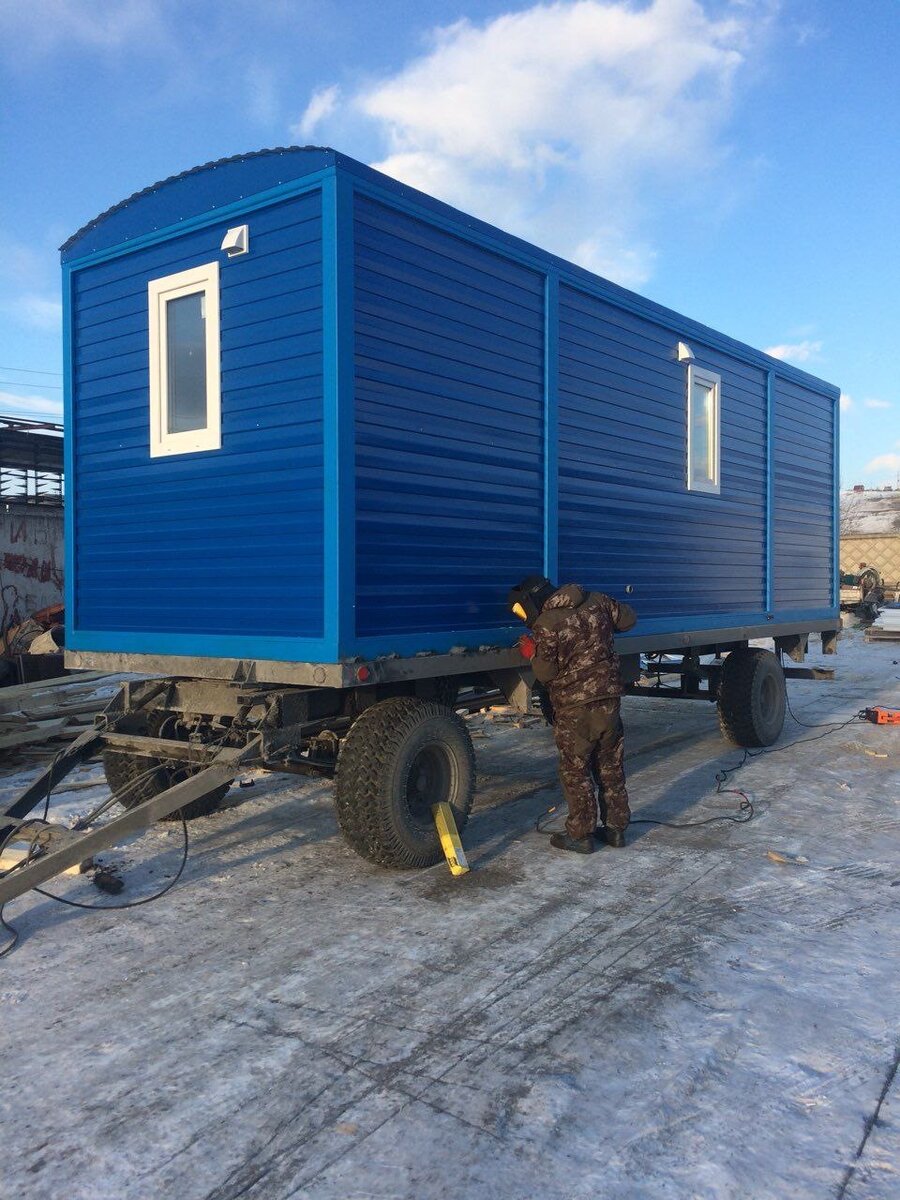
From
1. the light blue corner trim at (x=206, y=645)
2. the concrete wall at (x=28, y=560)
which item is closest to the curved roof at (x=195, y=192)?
the light blue corner trim at (x=206, y=645)

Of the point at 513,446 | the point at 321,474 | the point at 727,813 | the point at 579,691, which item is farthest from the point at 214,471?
the point at 727,813

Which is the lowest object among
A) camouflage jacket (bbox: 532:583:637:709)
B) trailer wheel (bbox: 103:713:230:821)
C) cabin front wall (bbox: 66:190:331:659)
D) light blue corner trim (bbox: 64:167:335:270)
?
trailer wheel (bbox: 103:713:230:821)

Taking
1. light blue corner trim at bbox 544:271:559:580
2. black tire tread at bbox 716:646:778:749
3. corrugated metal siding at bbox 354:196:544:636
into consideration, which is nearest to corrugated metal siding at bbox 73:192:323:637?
corrugated metal siding at bbox 354:196:544:636

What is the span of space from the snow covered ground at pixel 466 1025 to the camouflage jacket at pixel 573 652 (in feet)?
3.27

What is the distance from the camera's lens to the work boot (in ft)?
18.0

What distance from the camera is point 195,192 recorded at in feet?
17.3

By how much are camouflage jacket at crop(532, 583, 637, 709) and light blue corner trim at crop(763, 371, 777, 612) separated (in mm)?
4435

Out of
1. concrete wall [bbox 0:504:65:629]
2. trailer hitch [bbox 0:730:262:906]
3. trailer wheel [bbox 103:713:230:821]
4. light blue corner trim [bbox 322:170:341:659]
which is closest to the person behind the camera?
trailer hitch [bbox 0:730:262:906]

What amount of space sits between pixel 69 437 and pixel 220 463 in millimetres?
1476

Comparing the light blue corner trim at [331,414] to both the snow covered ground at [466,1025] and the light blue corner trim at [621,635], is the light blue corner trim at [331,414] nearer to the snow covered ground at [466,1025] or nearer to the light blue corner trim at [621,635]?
the light blue corner trim at [621,635]

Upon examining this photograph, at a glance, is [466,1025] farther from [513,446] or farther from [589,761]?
[513,446]

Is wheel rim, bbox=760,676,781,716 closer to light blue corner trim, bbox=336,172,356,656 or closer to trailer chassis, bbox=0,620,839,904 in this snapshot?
trailer chassis, bbox=0,620,839,904

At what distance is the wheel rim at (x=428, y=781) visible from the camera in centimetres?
524

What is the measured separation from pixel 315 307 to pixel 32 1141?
369cm
